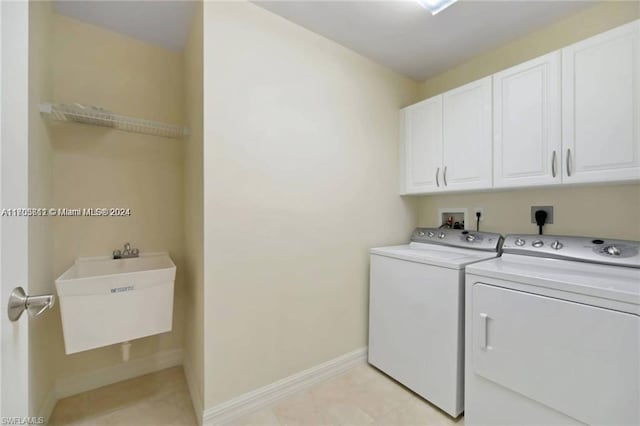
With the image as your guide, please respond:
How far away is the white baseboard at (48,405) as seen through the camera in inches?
58.1

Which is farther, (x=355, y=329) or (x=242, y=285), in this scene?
(x=355, y=329)

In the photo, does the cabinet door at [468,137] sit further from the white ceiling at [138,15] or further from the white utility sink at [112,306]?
the white utility sink at [112,306]

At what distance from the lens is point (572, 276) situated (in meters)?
1.27

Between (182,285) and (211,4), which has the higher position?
(211,4)

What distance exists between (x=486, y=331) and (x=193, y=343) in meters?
1.80

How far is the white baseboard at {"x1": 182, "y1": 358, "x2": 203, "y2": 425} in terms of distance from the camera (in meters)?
1.52

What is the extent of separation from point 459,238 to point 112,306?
2.37m

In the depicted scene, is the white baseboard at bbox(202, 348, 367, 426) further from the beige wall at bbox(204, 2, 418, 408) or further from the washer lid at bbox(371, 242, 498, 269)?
the washer lid at bbox(371, 242, 498, 269)

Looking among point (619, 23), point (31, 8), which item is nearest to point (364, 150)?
point (619, 23)

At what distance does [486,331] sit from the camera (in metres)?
1.40

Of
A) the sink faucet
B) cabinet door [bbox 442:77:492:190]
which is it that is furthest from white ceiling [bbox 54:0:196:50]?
cabinet door [bbox 442:77:492:190]

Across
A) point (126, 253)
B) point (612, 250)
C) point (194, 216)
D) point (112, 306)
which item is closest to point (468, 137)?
point (612, 250)

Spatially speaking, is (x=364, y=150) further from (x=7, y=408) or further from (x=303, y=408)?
(x=7, y=408)

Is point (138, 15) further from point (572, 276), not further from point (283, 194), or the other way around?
point (572, 276)
